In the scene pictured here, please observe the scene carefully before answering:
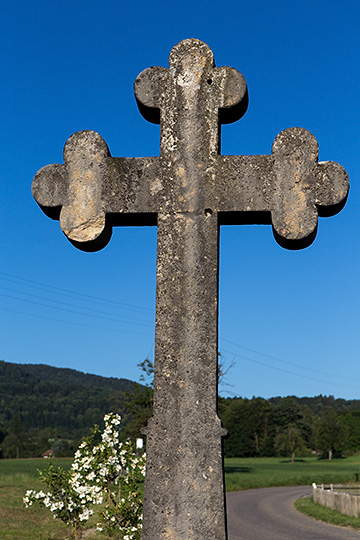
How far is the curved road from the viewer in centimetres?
1778

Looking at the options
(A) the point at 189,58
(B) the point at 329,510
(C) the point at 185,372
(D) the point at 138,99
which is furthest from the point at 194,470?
(B) the point at 329,510

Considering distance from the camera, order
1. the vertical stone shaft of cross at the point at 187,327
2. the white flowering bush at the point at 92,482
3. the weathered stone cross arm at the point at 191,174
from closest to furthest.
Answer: the vertical stone shaft of cross at the point at 187,327
the weathered stone cross arm at the point at 191,174
the white flowering bush at the point at 92,482

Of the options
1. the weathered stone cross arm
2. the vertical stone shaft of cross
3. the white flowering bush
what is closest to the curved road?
the white flowering bush

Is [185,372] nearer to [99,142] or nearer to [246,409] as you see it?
[99,142]

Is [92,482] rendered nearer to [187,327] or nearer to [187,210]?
[187,327]

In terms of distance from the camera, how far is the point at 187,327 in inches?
138

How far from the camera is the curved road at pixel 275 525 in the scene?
17.8 m

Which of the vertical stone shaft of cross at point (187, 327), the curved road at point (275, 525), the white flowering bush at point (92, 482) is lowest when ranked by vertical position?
the curved road at point (275, 525)

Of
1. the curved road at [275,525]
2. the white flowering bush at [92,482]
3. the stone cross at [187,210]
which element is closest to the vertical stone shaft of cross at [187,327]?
the stone cross at [187,210]

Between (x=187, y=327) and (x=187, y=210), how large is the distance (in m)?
0.73

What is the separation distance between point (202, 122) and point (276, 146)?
488 millimetres

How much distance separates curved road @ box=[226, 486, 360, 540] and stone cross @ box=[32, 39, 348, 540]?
611 inches

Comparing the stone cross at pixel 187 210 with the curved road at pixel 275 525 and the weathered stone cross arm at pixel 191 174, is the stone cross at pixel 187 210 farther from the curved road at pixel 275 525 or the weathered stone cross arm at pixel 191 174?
the curved road at pixel 275 525

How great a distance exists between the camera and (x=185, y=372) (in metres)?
3.45
